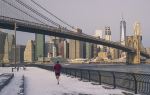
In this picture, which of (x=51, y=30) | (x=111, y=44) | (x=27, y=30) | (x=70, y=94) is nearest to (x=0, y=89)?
(x=70, y=94)

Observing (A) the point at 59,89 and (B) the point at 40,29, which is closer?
(A) the point at 59,89

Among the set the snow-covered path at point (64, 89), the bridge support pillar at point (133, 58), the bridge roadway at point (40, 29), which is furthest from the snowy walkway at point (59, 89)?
the bridge support pillar at point (133, 58)

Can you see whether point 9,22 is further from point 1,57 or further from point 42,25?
point 1,57

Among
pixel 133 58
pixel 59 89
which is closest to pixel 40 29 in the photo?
pixel 59 89

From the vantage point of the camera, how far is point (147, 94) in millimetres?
19578

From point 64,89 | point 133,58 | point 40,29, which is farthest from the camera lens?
point 133,58

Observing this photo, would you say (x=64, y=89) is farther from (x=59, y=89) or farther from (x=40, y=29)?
(x=40, y=29)

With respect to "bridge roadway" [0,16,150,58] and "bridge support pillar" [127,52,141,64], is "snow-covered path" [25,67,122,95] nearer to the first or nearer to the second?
"bridge roadway" [0,16,150,58]

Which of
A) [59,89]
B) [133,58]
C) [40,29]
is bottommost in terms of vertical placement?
[59,89]

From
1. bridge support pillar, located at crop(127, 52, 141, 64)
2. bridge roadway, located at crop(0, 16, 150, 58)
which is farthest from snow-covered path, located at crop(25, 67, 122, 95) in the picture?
bridge support pillar, located at crop(127, 52, 141, 64)

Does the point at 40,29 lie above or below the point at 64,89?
above

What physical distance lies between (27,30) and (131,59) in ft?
257

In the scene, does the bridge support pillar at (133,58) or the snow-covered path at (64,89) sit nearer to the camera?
the snow-covered path at (64,89)

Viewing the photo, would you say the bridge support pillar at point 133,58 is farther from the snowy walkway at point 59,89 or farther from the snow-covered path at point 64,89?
the snowy walkway at point 59,89
